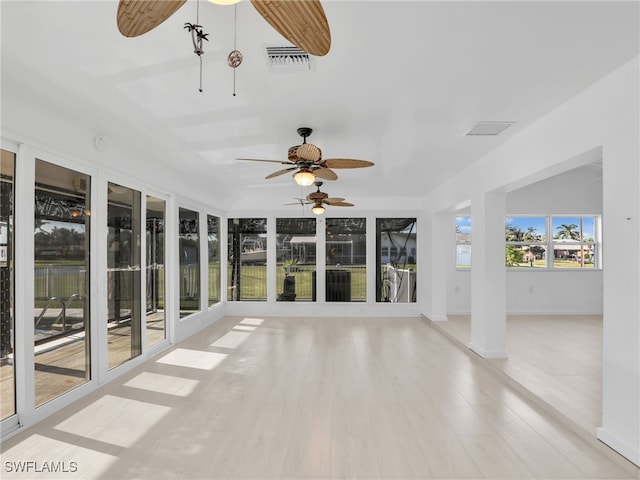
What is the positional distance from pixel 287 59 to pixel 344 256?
634 cm

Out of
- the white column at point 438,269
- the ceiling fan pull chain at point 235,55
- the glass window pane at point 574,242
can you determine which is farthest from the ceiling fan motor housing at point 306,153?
the glass window pane at point 574,242

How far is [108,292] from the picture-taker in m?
4.04

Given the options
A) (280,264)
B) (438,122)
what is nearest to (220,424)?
(438,122)

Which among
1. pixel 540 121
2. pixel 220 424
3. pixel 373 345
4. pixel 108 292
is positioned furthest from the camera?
pixel 373 345

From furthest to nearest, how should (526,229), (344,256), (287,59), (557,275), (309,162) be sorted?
(344,256) → (526,229) → (557,275) → (309,162) → (287,59)

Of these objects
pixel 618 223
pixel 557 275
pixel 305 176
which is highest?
pixel 305 176

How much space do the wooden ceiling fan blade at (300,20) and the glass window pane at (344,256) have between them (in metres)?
7.11

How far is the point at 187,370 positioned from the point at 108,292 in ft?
4.20

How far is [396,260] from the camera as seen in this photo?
839 centimetres

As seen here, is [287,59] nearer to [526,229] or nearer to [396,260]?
[396,260]

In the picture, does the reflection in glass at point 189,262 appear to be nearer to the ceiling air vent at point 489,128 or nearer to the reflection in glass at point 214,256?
the reflection in glass at point 214,256

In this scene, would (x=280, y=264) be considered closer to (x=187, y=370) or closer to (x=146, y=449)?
(x=187, y=370)

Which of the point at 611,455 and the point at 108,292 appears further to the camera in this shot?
the point at 108,292

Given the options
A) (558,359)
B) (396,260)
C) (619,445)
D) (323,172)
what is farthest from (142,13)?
(396,260)
